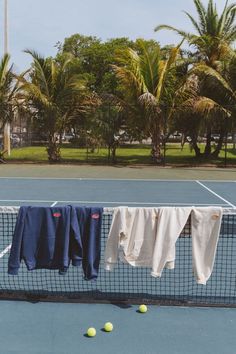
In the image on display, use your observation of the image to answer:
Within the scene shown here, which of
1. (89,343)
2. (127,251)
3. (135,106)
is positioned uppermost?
(135,106)

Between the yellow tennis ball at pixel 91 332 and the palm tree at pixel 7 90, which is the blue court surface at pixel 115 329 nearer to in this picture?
the yellow tennis ball at pixel 91 332

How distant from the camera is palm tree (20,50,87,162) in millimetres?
23250

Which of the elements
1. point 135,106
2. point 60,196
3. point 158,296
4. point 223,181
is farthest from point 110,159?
point 158,296

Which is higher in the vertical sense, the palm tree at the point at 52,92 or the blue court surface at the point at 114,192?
the palm tree at the point at 52,92

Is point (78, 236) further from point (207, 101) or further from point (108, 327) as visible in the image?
point (207, 101)

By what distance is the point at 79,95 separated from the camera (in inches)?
938

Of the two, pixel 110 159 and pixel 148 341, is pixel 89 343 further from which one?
pixel 110 159

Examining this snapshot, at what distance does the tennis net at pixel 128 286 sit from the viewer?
212 inches

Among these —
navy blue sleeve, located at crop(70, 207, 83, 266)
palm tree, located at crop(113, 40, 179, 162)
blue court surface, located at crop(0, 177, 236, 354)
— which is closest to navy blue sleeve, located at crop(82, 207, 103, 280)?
navy blue sleeve, located at crop(70, 207, 83, 266)

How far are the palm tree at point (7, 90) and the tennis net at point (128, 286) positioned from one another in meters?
18.0

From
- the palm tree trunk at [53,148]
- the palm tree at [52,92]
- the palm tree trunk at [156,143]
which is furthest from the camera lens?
the palm tree trunk at [53,148]

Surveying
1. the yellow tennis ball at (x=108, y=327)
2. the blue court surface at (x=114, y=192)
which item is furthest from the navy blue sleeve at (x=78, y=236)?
the blue court surface at (x=114, y=192)

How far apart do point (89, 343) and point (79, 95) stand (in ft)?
66.8

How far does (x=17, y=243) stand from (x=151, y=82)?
61.7 ft
